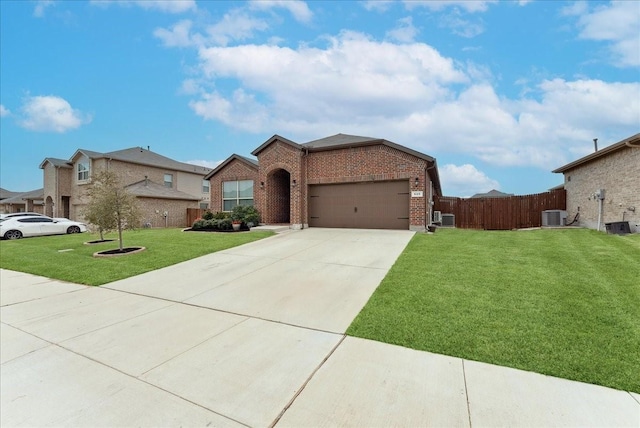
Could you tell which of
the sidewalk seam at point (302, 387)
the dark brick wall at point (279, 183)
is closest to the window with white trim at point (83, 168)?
the dark brick wall at point (279, 183)

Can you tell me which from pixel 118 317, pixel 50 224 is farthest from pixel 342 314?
pixel 50 224

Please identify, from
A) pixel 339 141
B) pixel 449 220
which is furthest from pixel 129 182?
pixel 449 220

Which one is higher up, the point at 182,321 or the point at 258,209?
the point at 258,209

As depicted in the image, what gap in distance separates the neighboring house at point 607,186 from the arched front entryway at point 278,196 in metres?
14.9

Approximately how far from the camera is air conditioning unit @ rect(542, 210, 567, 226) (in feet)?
49.6

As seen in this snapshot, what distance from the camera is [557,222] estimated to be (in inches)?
599

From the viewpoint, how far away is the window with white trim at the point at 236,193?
1756 centimetres

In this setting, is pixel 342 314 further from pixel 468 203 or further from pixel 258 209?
pixel 468 203

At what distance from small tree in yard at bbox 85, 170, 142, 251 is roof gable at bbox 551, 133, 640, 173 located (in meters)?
17.6

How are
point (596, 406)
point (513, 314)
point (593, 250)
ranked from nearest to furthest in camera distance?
point (596, 406) < point (513, 314) < point (593, 250)

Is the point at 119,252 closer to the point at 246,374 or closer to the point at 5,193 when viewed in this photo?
the point at 246,374

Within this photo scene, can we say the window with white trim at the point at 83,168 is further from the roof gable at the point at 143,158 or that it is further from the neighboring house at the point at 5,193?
the neighboring house at the point at 5,193

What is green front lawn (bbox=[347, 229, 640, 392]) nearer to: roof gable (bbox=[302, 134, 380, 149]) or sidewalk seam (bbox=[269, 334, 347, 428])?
sidewalk seam (bbox=[269, 334, 347, 428])

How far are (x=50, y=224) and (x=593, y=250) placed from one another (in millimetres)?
25757
